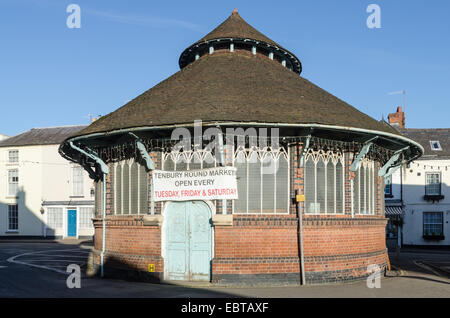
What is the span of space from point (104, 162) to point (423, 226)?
25.2 metres

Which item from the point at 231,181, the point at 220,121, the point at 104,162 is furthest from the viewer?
the point at 104,162

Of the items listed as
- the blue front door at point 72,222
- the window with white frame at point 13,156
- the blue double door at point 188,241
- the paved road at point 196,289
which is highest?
the window with white frame at point 13,156

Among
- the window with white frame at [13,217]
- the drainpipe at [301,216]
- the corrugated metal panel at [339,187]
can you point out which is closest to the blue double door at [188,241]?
the drainpipe at [301,216]

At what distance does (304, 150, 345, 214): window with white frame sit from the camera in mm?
12586

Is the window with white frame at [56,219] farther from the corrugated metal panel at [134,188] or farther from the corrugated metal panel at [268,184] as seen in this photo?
the corrugated metal panel at [268,184]

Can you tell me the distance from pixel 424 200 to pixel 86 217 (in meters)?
25.3

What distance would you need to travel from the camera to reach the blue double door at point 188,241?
39.8ft

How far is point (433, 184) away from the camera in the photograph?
104 feet

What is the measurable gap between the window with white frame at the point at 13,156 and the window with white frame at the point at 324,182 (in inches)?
1206

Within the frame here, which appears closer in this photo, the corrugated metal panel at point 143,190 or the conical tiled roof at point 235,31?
the corrugated metal panel at point 143,190

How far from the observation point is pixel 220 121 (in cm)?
1123
